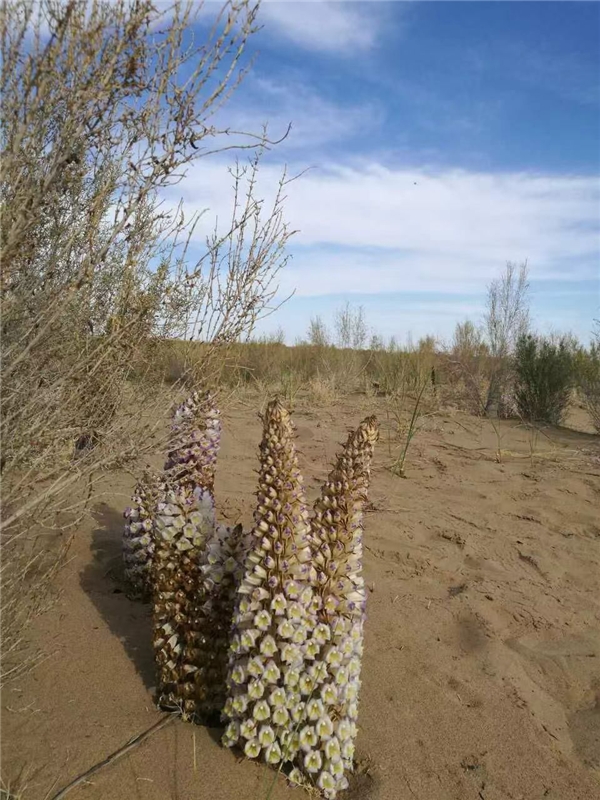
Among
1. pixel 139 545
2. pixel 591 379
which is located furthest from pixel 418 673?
pixel 591 379

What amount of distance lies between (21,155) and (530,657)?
317 cm

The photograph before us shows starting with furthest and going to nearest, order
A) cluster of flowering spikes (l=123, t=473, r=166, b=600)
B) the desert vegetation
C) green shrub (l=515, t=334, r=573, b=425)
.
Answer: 1. green shrub (l=515, t=334, r=573, b=425)
2. cluster of flowering spikes (l=123, t=473, r=166, b=600)
3. the desert vegetation

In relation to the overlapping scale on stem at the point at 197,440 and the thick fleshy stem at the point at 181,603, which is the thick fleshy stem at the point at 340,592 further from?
the overlapping scale on stem at the point at 197,440

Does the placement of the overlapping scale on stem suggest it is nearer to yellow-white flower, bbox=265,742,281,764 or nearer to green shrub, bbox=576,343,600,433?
yellow-white flower, bbox=265,742,281,764

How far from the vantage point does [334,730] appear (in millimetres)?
2254

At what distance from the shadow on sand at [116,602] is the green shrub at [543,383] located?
8.92 m

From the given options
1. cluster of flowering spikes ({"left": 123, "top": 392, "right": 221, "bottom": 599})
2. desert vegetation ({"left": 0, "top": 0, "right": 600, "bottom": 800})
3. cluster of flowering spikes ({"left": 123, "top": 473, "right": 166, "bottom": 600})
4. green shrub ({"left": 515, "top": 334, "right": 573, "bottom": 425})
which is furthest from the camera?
green shrub ({"left": 515, "top": 334, "right": 573, "bottom": 425})

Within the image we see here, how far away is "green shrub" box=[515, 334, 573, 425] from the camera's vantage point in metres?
11.5

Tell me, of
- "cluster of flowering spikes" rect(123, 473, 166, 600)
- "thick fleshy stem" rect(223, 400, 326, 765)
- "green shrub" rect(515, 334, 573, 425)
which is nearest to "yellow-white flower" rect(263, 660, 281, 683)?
"thick fleshy stem" rect(223, 400, 326, 765)

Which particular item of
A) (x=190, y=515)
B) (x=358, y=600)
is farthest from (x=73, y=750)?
(x=358, y=600)

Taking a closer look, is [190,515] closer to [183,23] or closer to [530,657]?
[183,23]

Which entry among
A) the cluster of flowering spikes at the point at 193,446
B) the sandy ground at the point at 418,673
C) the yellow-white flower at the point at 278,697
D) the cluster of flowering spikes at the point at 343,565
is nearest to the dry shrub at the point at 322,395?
the sandy ground at the point at 418,673

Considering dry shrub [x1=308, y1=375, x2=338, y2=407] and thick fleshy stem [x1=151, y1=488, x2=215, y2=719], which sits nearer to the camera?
thick fleshy stem [x1=151, y1=488, x2=215, y2=719]

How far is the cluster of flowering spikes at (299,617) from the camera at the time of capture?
220cm
